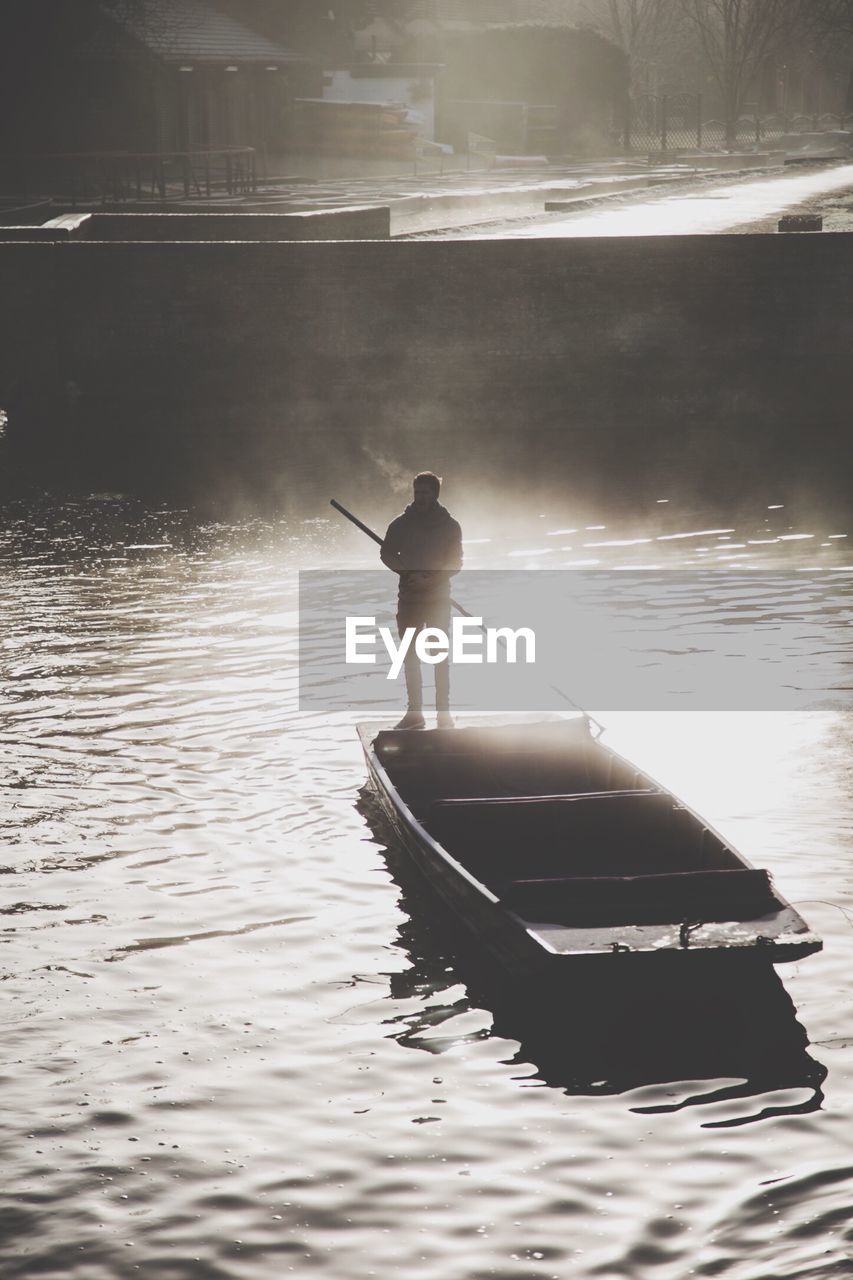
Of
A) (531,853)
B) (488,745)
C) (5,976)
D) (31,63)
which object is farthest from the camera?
(31,63)

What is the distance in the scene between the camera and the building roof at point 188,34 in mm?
43969

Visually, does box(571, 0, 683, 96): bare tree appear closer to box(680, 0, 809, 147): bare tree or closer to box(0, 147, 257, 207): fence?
box(680, 0, 809, 147): bare tree

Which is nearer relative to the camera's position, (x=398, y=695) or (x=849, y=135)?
(x=398, y=695)

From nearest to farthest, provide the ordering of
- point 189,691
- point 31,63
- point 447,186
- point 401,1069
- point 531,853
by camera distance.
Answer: point 401,1069
point 531,853
point 189,691
point 31,63
point 447,186

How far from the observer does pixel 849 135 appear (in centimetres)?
6619

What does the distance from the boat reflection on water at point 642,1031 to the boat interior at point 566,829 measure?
427mm

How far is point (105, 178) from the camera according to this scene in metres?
42.6

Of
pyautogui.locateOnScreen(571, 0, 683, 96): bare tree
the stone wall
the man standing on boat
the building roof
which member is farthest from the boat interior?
pyautogui.locateOnScreen(571, 0, 683, 96): bare tree

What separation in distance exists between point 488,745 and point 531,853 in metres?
1.45

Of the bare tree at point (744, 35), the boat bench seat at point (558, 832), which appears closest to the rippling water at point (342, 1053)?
the boat bench seat at point (558, 832)

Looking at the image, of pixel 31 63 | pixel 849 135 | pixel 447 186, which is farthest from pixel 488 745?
pixel 849 135

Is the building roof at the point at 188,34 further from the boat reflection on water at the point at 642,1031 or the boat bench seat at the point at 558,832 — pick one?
the boat reflection on water at the point at 642,1031

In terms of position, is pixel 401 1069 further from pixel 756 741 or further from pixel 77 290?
pixel 77 290

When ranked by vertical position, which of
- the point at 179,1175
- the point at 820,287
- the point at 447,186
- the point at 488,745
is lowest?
the point at 179,1175
